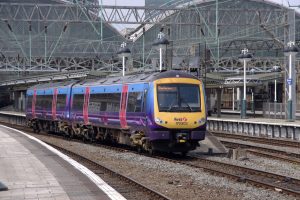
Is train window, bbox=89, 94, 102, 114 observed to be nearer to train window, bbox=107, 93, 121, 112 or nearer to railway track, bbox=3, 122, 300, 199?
train window, bbox=107, 93, 121, 112

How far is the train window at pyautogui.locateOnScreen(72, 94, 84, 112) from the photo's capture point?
2899 centimetres

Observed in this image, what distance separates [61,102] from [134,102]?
12335 mm

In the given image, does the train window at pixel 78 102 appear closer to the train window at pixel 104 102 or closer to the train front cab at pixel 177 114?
the train window at pixel 104 102

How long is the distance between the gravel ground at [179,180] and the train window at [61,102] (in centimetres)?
1164

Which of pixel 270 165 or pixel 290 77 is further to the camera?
pixel 290 77

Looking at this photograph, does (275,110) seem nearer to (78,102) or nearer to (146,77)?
(78,102)

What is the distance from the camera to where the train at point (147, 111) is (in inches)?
781

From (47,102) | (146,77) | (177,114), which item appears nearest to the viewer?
Answer: (177,114)

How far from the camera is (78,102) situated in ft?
97.2

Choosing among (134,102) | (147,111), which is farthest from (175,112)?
(134,102)

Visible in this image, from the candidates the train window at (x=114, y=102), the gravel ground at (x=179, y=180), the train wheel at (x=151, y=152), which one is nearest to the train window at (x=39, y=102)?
the train window at (x=114, y=102)

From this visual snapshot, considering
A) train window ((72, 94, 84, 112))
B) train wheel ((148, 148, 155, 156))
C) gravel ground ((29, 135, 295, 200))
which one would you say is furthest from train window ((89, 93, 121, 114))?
train wheel ((148, 148, 155, 156))

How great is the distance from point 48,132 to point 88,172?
23863 mm

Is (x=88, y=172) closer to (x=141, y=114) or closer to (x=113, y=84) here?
(x=141, y=114)
